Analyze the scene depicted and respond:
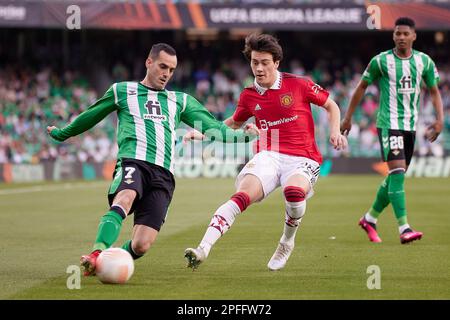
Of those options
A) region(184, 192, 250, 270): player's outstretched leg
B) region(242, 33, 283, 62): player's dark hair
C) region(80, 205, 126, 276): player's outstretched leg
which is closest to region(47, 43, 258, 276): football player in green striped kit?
region(80, 205, 126, 276): player's outstretched leg

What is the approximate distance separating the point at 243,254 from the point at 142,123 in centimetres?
234

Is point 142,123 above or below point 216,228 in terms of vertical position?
above

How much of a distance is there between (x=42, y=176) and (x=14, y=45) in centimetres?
930

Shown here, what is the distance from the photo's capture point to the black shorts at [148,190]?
7934mm

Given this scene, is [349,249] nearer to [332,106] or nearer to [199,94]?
[332,106]

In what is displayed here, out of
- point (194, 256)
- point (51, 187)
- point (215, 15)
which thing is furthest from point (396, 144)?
point (215, 15)

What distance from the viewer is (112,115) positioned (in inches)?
1320

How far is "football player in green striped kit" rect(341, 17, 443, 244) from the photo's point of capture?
35.8 feet

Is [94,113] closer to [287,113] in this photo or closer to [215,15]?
[287,113]

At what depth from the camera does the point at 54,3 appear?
31.6m

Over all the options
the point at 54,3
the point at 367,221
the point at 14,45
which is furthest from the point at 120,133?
the point at 14,45

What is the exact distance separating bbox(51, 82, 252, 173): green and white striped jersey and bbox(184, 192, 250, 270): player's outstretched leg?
54 centimetres

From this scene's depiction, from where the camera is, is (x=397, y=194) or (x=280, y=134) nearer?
(x=280, y=134)

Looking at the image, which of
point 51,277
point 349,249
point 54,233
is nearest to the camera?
point 51,277
